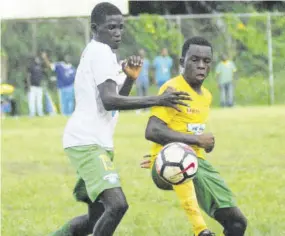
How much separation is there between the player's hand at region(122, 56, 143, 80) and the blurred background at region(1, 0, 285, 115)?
22.2 metres

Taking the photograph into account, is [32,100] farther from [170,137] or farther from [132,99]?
[132,99]

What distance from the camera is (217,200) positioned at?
7156mm

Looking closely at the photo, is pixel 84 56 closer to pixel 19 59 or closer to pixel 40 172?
pixel 40 172

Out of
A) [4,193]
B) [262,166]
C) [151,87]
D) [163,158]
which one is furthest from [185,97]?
[151,87]

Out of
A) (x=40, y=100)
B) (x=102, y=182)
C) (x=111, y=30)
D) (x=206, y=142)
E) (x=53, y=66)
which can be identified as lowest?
(x=40, y=100)

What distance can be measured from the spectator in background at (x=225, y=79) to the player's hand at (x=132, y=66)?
71.2ft

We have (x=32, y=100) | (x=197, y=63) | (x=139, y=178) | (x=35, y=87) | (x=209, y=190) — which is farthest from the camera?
(x=32, y=100)

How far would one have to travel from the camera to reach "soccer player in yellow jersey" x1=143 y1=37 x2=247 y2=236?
7086 millimetres

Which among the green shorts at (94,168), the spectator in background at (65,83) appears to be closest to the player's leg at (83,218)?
the green shorts at (94,168)

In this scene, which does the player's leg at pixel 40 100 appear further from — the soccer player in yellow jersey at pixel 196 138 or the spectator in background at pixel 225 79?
the soccer player in yellow jersey at pixel 196 138

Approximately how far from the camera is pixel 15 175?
14.2m

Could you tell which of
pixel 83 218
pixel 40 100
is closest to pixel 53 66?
pixel 40 100

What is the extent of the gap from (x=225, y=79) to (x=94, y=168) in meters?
22.2

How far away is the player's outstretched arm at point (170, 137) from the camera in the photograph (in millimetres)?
7074
